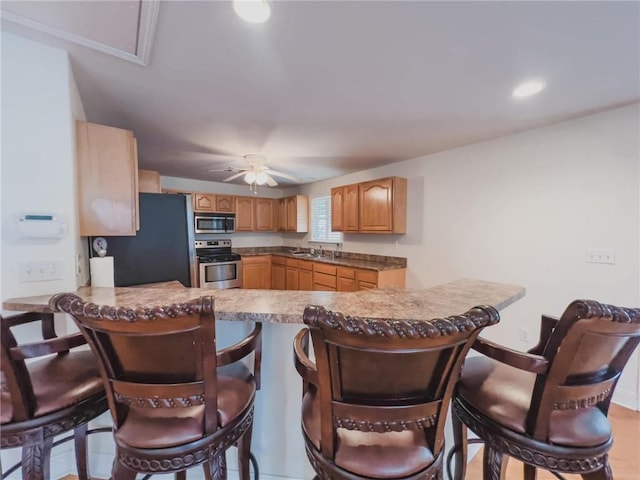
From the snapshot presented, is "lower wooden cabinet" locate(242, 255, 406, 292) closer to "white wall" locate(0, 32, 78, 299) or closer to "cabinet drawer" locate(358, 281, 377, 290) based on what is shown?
"cabinet drawer" locate(358, 281, 377, 290)

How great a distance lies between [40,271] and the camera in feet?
4.90

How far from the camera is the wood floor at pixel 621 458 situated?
1.62 metres

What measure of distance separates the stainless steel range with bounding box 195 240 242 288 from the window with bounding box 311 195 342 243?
1608 millimetres

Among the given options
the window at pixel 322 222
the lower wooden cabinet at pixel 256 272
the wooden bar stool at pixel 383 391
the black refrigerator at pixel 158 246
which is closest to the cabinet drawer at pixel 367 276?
the window at pixel 322 222

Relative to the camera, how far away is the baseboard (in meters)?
2.22

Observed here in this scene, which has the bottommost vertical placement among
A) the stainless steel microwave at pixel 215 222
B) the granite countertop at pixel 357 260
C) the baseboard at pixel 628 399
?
the baseboard at pixel 628 399

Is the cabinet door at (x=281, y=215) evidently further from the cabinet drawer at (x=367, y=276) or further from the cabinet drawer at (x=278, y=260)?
the cabinet drawer at (x=367, y=276)

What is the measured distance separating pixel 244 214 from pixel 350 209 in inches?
95.5

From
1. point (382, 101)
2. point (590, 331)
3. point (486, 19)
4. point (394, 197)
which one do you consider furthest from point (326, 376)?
point (394, 197)

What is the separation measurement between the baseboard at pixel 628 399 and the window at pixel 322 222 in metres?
3.79

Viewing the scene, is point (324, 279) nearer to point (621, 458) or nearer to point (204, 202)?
point (204, 202)

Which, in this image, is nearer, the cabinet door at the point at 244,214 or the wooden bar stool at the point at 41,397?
the wooden bar stool at the point at 41,397

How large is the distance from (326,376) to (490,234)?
9.86 ft

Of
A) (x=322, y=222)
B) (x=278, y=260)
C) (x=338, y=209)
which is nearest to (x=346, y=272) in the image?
(x=338, y=209)
